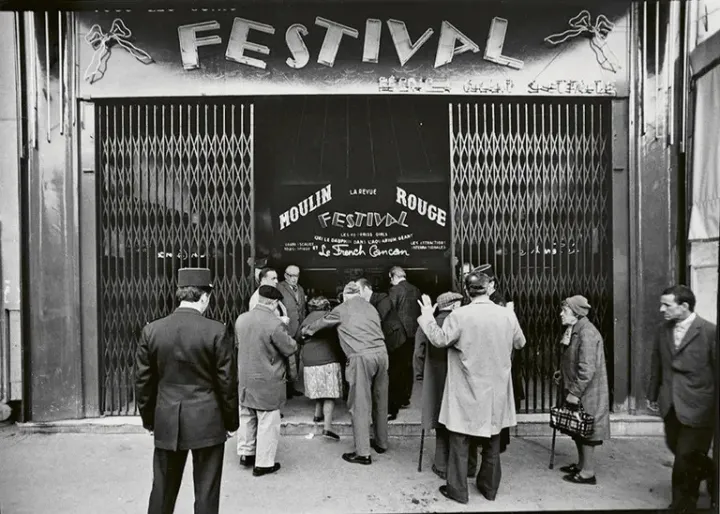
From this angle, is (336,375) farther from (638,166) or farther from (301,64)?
(638,166)

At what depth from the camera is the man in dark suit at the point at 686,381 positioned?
4.14 meters

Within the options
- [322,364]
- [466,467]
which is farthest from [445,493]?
[322,364]

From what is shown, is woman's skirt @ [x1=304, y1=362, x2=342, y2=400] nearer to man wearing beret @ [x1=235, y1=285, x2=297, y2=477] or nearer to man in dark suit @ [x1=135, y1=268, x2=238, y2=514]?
man wearing beret @ [x1=235, y1=285, x2=297, y2=477]

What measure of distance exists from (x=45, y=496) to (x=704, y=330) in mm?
6054

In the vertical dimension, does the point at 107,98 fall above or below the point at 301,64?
below

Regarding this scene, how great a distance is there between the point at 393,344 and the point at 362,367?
58.4 inches

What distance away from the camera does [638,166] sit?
6637 millimetres

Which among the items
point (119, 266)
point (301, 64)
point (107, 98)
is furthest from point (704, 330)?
point (107, 98)

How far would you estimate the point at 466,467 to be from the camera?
472 centimetres

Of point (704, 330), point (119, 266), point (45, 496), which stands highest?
point (119, 266)

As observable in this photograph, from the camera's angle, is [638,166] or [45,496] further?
[638,166]

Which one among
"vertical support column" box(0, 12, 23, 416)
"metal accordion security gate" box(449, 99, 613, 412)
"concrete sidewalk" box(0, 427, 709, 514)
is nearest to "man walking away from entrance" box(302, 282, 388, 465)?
"concrete sidewalk" box(0, 427, 709, 514)

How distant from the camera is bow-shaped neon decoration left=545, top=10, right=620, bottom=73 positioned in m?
6.55

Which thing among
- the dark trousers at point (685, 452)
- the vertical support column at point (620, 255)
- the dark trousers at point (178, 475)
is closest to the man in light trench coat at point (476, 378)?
the dark trousers at point (685, 452)
